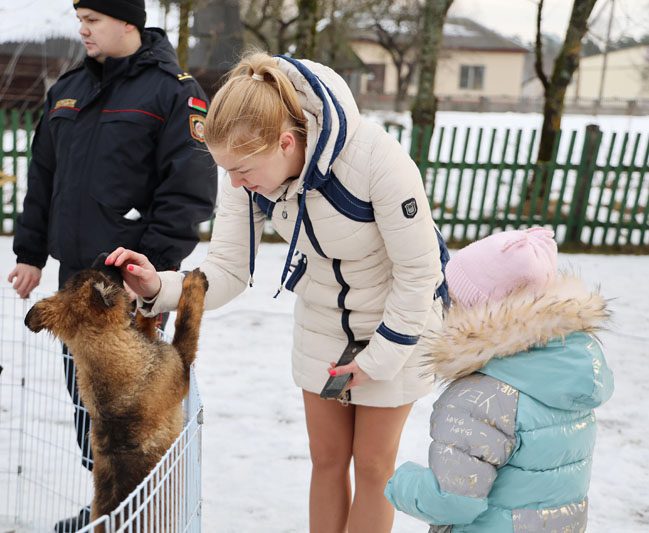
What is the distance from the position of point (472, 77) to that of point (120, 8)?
185ft

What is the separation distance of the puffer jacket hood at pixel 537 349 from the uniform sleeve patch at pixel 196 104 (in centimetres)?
148

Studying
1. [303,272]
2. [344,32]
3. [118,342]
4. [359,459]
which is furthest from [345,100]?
[344,32]

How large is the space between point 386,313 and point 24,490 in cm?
223

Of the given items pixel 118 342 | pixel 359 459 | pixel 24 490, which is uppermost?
pixel 118 342

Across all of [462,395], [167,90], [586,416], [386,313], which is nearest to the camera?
[462,395]

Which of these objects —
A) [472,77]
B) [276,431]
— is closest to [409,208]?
[276,431]

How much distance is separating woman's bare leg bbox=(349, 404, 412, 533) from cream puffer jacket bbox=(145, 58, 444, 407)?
72 millimetres

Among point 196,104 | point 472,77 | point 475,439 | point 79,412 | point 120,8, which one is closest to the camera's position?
point 475,439

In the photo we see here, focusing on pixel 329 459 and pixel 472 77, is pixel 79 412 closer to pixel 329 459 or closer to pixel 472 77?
pixel 329 459

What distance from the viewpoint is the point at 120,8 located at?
2678mm

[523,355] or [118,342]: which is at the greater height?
[523,355]

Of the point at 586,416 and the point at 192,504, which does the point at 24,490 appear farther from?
the point at 586,416

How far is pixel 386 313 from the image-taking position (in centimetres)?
219

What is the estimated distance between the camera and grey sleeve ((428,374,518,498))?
1714 mm
